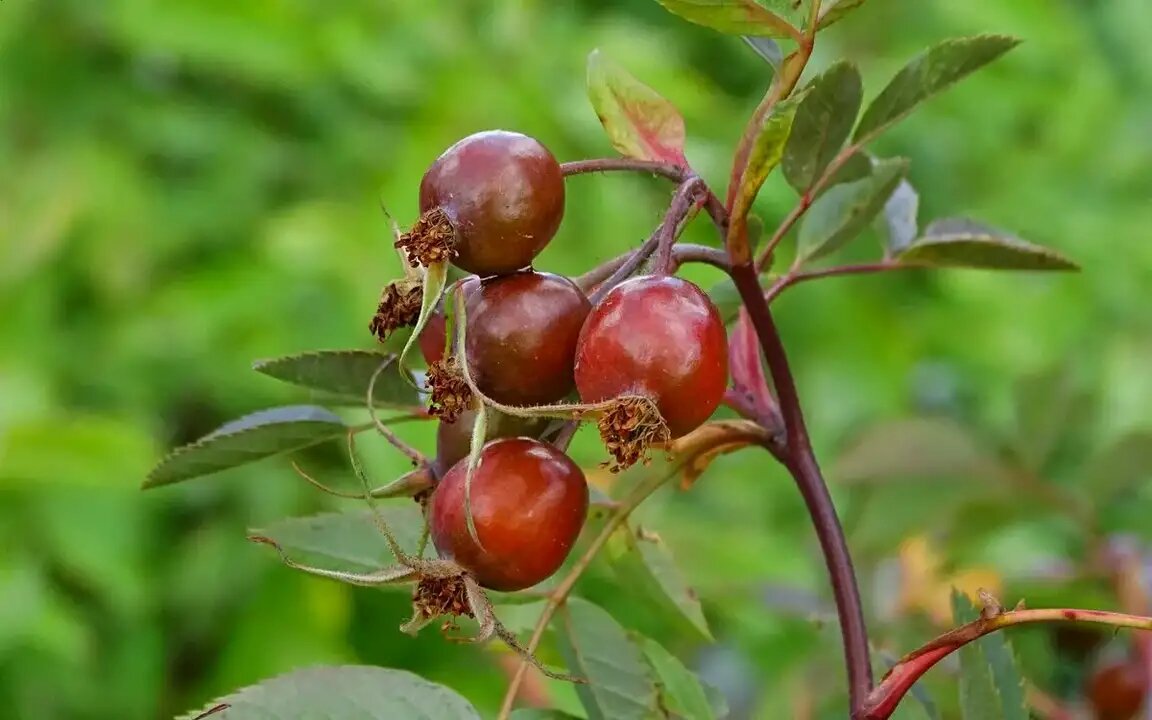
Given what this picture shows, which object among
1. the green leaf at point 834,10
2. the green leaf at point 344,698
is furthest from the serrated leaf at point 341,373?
the green leaf at point 834,10

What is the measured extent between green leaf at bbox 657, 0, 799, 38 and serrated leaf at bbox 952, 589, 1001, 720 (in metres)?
0.27

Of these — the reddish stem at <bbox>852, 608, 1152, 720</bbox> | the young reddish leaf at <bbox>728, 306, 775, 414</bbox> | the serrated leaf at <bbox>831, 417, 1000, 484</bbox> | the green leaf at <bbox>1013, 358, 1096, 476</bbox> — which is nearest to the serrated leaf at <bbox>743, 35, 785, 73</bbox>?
the young reddish leaf at <bbox>728, 306, 775, 414</bbox>

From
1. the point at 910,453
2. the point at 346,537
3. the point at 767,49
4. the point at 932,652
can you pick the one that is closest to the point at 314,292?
the point at 910,453

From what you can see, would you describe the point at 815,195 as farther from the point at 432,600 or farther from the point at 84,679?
the point at 84,679

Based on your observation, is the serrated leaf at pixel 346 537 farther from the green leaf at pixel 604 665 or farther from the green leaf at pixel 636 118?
the green leaf at pixel 636 118

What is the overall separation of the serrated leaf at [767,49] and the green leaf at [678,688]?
0.98 feet

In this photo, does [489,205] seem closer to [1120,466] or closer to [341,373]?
[341,373]

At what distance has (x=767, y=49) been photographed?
527mm

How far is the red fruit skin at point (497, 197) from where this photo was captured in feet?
1.44

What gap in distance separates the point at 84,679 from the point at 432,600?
1183 mm

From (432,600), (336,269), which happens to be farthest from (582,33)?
(432,600)

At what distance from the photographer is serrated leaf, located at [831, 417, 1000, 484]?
3.23ft

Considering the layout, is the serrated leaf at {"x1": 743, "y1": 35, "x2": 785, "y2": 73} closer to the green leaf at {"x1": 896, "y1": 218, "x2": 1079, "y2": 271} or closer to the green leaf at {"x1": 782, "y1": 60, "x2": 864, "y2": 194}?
the green leaf at {"x1": 782, "y1": 60, "x2": 864, "y2": 194}

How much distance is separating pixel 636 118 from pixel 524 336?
14 cm
